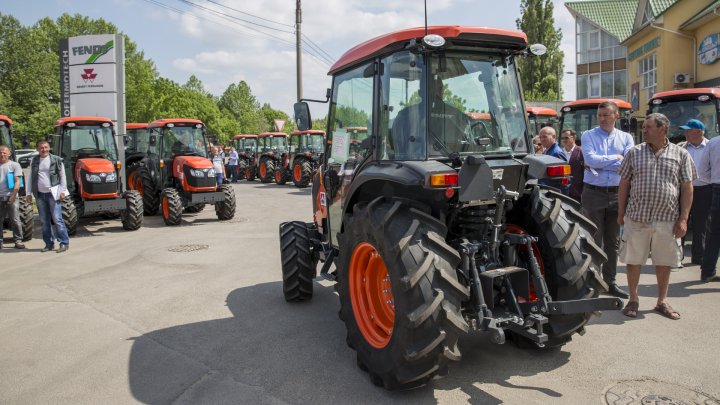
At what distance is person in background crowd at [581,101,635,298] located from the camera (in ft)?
18.6

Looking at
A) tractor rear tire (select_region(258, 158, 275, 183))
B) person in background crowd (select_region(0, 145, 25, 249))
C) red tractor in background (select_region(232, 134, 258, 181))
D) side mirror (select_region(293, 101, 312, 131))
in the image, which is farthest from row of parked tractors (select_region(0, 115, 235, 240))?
red tractor in background (select_region(232, 134, 258, 181))

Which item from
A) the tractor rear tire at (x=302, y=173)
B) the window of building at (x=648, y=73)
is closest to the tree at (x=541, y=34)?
the window of building at (x=648, y=73)

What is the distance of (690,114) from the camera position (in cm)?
995

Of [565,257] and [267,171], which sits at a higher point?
[267,171]

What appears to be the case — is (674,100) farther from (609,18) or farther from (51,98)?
(51,98)

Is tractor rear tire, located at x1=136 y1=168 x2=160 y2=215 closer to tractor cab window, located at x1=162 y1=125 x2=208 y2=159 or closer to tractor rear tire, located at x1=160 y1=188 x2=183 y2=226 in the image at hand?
tractor cab window, located at x1=162 y1=125 x2=208 y2=159

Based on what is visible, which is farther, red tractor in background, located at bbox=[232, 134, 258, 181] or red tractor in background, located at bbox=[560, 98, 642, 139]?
red tractor in background, located at bbox=[232, 134, 258, 181]

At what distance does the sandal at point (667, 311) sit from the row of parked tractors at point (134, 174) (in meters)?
9.81

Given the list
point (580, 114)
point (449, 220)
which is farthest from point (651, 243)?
point (580, 114)

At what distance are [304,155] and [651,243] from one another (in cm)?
1733

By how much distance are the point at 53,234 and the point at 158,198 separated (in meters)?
4.33

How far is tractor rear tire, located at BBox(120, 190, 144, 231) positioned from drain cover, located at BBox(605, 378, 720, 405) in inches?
402

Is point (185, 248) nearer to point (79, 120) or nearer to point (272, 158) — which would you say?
point (79, 120)

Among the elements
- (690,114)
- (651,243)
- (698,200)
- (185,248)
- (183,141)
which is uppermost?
(690,114)
